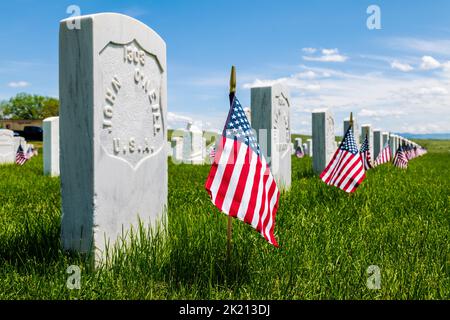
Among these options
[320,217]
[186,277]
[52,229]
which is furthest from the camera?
[320,217]

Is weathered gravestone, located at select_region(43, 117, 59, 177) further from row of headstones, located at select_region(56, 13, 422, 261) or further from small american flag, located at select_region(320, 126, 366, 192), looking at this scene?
row of headstones, located at select_region(56, 13, 422, 261)

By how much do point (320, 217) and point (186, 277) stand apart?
2.21m

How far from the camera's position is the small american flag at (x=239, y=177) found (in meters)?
2.87

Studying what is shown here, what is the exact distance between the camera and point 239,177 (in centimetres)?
290

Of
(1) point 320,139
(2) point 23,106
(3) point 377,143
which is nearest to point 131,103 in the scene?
(1) point 320,139

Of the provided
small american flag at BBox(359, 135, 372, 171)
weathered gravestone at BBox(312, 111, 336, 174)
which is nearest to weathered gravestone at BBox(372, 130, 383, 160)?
small american flag at BBox(359, 135, 372, 171)

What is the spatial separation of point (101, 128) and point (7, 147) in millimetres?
12070

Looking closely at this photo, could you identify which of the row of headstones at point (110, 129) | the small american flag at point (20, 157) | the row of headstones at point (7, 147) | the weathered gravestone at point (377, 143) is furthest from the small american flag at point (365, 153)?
the row of headstones at point (7, 147)

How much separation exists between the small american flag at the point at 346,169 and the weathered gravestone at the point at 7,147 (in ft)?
35.0

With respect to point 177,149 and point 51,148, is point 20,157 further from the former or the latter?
point 51,148

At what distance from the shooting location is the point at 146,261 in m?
3.06
